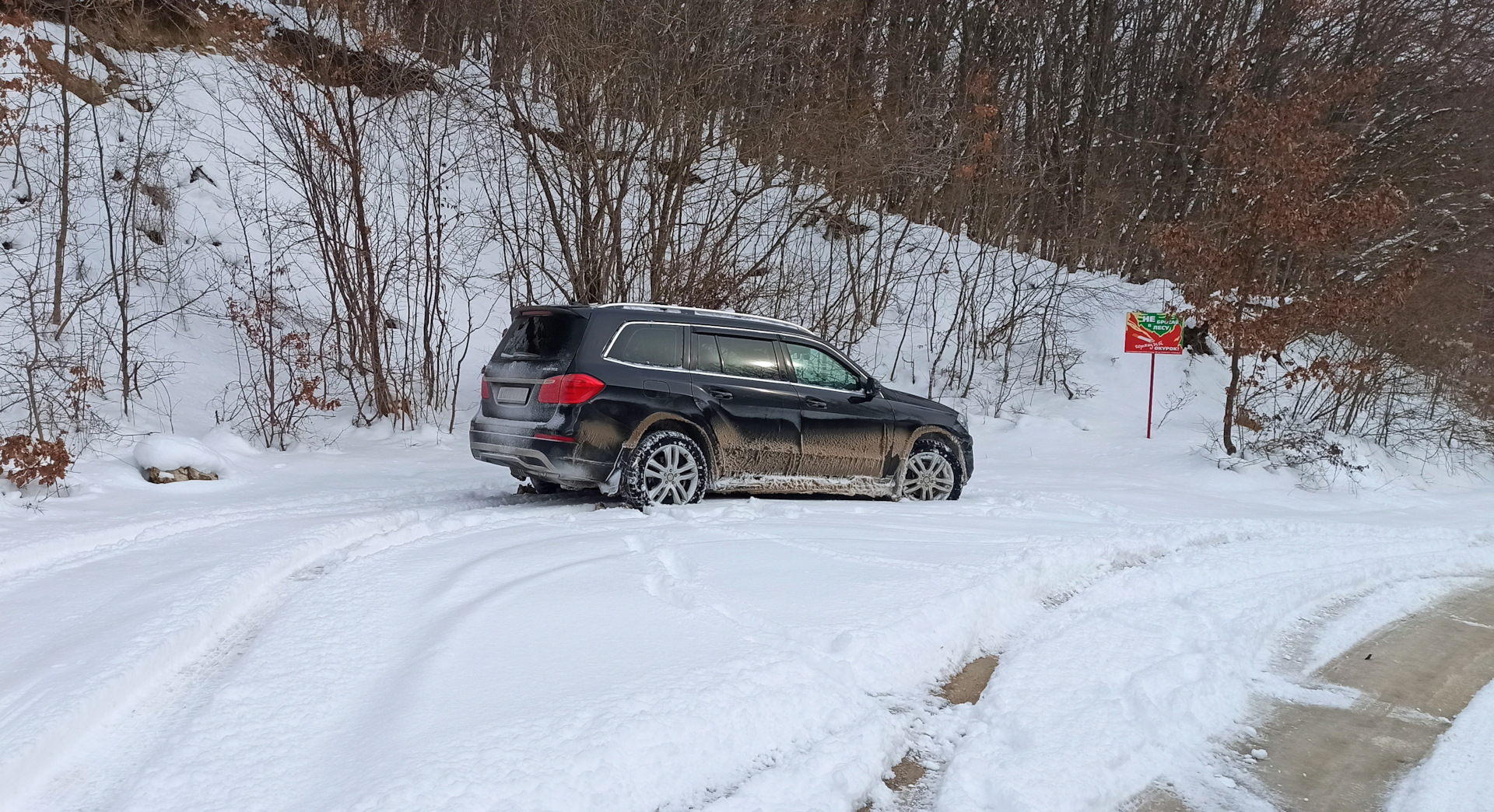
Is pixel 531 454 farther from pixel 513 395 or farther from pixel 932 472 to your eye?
pixel 932 472

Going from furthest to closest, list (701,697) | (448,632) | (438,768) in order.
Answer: (448,632) → (701,697) → (438,768)

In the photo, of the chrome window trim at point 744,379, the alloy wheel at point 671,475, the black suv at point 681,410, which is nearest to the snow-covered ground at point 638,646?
the alloy wheel at point 671,475

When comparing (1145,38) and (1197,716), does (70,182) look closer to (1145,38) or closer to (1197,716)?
(1197,716)

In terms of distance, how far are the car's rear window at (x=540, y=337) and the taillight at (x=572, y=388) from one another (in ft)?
0.75

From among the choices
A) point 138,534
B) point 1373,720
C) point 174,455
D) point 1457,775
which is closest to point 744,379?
point 138,534

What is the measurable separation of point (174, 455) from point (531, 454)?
409 cm

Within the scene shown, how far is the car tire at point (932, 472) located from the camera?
975 centimetres

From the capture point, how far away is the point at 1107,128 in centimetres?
2734

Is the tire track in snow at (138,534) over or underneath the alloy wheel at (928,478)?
underneath

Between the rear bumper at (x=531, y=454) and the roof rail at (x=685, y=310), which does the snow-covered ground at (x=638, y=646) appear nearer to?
the rear bumper at (x=531, y=454)

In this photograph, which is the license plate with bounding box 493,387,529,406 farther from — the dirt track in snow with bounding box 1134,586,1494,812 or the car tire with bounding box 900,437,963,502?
the dirt track in snow with bounding box 1134,586,1494,812

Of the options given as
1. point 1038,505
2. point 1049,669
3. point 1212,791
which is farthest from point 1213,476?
point 1212,791

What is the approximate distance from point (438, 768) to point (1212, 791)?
273cm

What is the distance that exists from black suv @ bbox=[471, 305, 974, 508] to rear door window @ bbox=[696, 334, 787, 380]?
1cm
